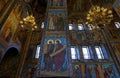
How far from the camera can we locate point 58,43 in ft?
21.5

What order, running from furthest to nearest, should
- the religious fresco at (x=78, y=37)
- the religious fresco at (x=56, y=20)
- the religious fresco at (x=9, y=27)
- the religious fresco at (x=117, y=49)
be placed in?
1. the religious fresco at (x=78, y=37)
2. the religious fresco at (x=117, y=49)
3. the religious fresco at (x=9, y=27)
4. the religious fresco at (x=56, y=20)

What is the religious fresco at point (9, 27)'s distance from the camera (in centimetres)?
1002

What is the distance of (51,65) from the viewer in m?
5.50

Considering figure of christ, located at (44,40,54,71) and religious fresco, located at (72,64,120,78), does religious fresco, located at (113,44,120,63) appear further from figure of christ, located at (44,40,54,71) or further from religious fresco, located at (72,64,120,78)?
figure of christ, located at (44,40,54,71)

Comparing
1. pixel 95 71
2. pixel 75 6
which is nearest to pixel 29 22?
pixel 95 71

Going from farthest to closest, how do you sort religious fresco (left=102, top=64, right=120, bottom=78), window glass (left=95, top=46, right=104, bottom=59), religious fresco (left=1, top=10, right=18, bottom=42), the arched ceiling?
the arched ceiling → window glass (left=95, top=46, right=104, bottom=59) → religious fresco (left=1, top=10, right=18, bottom=42) → religious fresco (left=102, top=64, right=120, bottom=78)

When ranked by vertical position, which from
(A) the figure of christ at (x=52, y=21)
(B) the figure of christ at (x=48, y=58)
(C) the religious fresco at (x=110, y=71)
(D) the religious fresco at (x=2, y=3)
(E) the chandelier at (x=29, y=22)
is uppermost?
(D) the religious fresco at (x=2, y=3)

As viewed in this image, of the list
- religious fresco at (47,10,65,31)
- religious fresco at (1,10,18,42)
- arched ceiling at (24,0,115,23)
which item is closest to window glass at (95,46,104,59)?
religious fresco at (47,10,65,31)

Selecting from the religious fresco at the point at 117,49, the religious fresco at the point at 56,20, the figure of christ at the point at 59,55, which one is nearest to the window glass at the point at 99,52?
the religious fresco at the point at 117,49

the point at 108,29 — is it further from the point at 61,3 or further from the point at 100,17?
the point at 61,3

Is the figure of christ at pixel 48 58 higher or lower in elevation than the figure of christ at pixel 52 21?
lower

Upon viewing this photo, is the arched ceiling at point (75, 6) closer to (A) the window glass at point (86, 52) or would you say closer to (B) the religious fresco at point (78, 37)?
(B) the religious fresco at point (78, 37)

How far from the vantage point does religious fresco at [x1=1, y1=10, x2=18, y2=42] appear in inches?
395

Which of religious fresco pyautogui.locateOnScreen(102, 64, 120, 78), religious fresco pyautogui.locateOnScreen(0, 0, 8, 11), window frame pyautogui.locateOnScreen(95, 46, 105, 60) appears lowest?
religious fresco pyautogui.locateOnScreen(102, 64, 120, 78)
